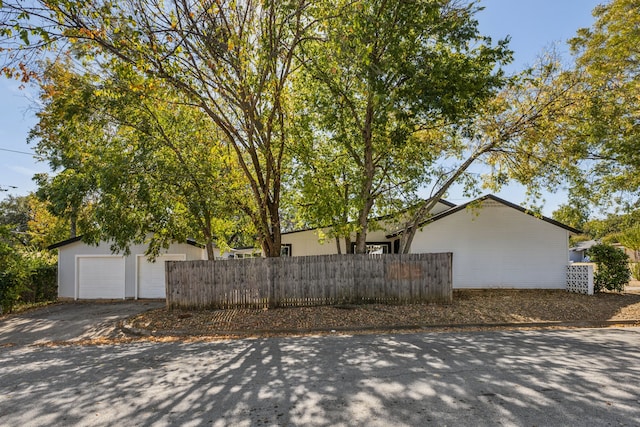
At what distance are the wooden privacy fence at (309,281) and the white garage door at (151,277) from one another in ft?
16.9

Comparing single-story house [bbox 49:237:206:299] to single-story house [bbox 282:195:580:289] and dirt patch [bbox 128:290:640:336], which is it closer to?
dirt patch [bbox 128:290:640:336]

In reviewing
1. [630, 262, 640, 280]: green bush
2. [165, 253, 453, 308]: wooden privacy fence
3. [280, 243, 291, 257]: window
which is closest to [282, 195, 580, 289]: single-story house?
[165, 253, 453, 308]: wooden privacy fence

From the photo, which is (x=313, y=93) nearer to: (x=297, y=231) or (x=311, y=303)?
(x=311, y=303)

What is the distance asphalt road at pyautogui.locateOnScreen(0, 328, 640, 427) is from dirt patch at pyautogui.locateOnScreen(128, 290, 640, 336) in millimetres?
1521

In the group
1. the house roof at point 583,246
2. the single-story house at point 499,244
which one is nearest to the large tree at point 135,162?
the single-story house at point 499,244

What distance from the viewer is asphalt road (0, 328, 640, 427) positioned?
4.21 meters

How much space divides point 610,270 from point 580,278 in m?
0.95

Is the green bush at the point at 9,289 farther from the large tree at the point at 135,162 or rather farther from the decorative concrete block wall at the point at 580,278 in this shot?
the decorative concrete block wall at the point at 580,278

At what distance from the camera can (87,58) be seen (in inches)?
339

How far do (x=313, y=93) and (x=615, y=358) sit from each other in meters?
8.70

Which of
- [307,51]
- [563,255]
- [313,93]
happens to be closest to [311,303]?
[313,93]

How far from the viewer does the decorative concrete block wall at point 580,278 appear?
558 inches

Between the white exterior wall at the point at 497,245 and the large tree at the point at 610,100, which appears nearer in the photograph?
the large tree at the point at 610,100

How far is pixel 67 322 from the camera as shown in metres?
11.3
